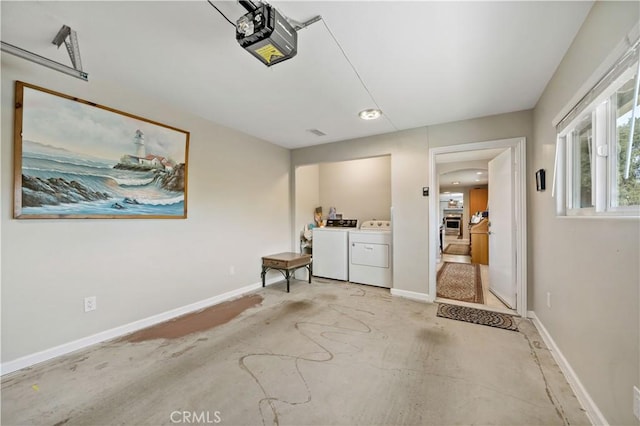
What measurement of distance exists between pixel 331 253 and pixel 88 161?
3453 mm

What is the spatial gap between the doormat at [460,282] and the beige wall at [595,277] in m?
1.27

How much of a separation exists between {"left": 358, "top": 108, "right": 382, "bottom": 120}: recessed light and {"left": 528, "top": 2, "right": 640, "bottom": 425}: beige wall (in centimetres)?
158

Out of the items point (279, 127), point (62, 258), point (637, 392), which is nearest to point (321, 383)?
point (637, 392)

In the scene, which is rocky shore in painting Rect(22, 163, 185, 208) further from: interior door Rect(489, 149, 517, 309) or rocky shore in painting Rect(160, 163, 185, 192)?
interior door Rect(489, 149, 517, 309)

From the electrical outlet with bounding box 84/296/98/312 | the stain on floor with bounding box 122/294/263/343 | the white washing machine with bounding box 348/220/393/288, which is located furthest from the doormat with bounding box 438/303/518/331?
the electrical outlet with bounding box 84/296/98/312

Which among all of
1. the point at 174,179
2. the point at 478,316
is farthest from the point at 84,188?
the point at 478,316

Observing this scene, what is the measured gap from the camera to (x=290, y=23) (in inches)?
61.2

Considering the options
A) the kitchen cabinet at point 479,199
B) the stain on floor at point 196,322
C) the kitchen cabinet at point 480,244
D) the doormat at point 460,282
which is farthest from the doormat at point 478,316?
the kitchen cabinet at point 479,199

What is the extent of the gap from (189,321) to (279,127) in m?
2.69

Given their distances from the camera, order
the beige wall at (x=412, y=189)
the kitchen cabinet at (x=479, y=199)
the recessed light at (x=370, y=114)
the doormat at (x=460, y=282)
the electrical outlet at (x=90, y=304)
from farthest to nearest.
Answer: the kitchen cabinet at (x=479, y=199) < the doormat at (x=460, y=282) < the beige wall at (x=412, y=189) < the recessed light at (x=370, y=114) < the electrical outlet at (x=90, y=304)

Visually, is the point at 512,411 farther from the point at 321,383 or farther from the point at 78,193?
the point at 78,193

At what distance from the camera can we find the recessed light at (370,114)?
9.69ft

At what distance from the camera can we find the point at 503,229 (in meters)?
3.33

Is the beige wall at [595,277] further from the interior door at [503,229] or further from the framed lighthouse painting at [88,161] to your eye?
the framed lighthouse painting at [88,161]
